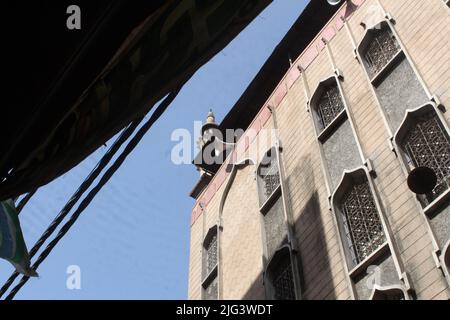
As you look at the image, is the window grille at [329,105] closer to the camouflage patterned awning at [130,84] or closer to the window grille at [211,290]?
the window grille at [211,290]

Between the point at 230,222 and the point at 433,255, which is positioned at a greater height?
the point at 230,222

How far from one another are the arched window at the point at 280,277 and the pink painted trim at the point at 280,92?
536 cm

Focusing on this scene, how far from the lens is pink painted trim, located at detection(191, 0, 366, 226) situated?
15.2 metres

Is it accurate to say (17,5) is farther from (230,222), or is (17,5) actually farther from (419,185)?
(230,222)

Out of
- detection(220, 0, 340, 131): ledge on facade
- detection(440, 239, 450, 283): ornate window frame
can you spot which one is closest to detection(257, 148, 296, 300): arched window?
detection(440, 239, 450, 283): ornate window frame

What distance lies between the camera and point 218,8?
3.97m

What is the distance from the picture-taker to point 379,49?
1277cm

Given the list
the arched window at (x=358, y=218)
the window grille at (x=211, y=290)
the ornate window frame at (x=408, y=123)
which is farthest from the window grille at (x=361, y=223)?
the window grille at (x=211, y=290)

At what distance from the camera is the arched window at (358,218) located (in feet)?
32.2

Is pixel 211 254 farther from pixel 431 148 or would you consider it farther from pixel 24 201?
pixel 24 201

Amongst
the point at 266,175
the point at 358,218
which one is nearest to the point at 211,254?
the point at 266,175

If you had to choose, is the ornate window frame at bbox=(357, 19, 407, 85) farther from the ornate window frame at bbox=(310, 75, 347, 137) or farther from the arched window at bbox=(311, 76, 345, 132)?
the arched window at bbox=(311, 76, 345, 132)
